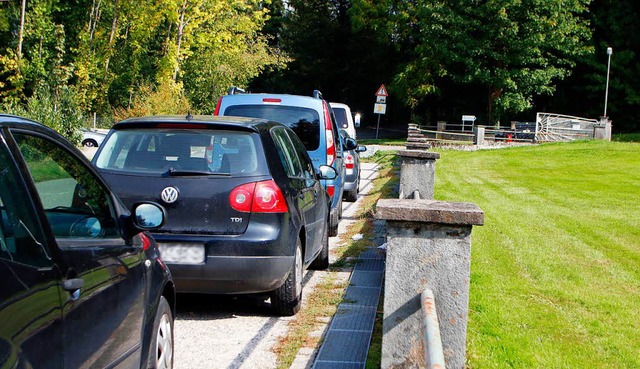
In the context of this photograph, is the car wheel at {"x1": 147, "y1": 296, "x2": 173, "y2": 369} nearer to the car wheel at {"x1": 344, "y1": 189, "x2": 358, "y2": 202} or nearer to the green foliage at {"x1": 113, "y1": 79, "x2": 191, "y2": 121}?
the car wheel at {"x1": 344, "y1": 189, "x2": 358, "y2": 202}

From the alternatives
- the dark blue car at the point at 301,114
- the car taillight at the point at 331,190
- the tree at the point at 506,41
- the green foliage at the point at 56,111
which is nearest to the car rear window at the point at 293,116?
the dark blue car at the point at 301,114

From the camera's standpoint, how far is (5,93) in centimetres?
3412

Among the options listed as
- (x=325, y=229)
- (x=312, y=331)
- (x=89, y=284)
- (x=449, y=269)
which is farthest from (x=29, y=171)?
(x=325, y=229)

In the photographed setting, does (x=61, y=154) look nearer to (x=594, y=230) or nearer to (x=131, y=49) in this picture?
(x=594, y=230)

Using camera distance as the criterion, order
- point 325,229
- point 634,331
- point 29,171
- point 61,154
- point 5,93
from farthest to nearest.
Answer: point 5,93, point 325,229, point 634,331, point 61,154, point 29,171

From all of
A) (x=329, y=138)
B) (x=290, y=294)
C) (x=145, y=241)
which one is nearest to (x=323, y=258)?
(x=290, y=294)

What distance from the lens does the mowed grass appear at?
543cm

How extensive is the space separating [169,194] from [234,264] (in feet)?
2.52

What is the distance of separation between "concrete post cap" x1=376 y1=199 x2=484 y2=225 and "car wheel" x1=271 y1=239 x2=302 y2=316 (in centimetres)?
276

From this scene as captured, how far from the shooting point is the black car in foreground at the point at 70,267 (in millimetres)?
2689

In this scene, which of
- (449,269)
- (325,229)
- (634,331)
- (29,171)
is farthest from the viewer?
(325,229)

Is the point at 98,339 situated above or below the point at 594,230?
above

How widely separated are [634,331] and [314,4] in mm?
66881

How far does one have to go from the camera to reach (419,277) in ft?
13.6
